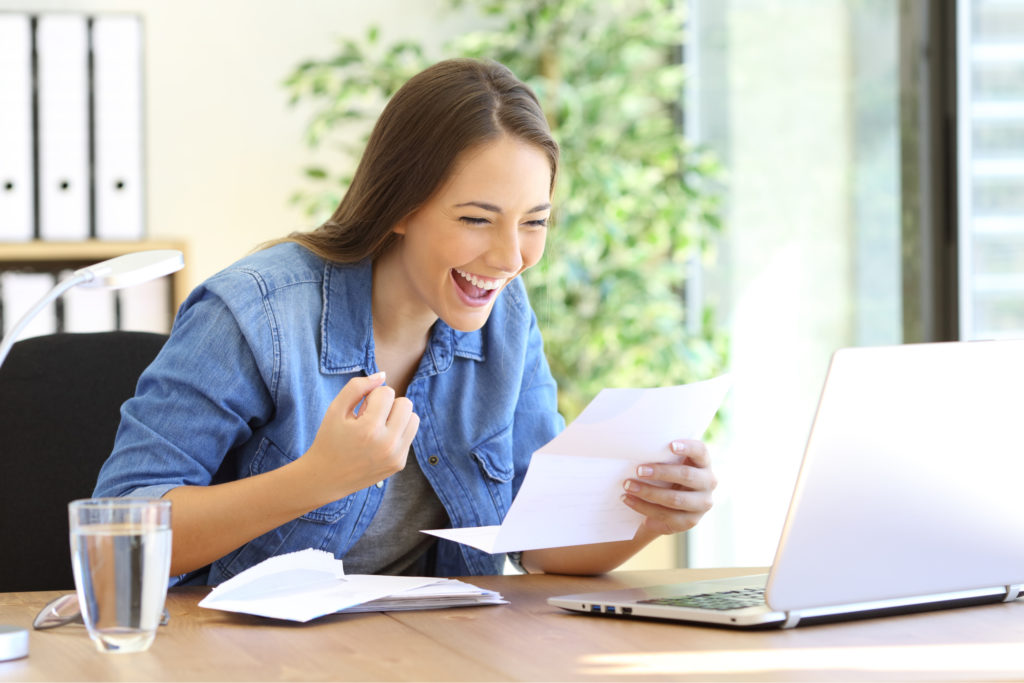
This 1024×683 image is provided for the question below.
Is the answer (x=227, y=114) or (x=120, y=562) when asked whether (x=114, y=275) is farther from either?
(x=227, y=114)

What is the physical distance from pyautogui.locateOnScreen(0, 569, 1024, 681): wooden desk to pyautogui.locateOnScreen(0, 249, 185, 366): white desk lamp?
0.76 ft

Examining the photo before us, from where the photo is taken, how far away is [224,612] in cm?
98

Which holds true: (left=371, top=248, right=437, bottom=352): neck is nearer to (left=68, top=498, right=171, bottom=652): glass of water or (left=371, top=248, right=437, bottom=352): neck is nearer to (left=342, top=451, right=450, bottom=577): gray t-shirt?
(left=342, top=451, right=450, bottom=577): gray t-shirt

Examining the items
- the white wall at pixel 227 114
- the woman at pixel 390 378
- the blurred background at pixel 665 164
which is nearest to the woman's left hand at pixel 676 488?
the woman at pixel 390 378

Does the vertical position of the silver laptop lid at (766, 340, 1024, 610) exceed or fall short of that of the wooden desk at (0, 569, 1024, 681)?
it exceeds it

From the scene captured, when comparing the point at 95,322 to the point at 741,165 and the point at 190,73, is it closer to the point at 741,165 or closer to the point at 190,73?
the point at 190,73

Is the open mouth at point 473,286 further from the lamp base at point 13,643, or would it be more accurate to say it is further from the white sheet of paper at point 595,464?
the lamp base at point 13,643

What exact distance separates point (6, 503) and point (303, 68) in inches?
64.3

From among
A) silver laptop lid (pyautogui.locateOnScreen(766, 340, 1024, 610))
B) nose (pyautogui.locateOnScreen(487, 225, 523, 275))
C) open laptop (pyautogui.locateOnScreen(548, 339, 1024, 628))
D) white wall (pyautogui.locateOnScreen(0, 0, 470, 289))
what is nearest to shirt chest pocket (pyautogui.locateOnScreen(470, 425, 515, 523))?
nose (pyautogui.locateOnScreen(487, 225, 523, 275))

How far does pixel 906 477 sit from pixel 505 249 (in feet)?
1.58

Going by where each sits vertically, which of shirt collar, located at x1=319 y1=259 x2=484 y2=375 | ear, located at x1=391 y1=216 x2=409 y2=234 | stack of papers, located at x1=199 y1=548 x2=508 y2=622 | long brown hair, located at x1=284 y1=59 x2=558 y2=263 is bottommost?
stack of papers, located at x1=199 y1=548 x2=508 y2=622

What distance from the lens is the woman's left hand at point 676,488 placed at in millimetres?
1110

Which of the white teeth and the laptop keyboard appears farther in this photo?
the white teeth

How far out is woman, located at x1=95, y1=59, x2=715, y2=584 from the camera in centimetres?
108
